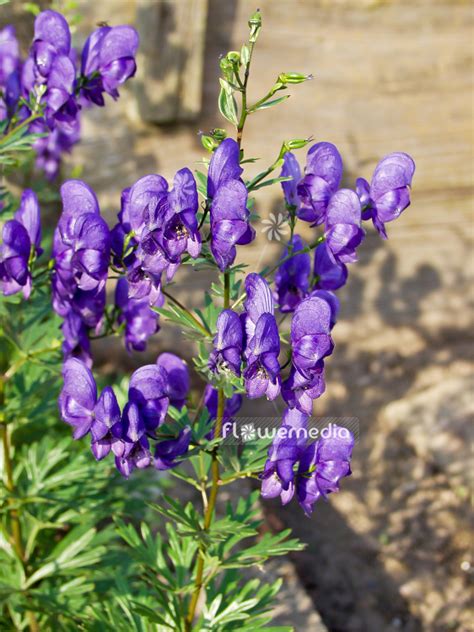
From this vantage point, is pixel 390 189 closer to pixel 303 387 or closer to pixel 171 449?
pixel 303 387

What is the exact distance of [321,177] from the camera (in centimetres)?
178

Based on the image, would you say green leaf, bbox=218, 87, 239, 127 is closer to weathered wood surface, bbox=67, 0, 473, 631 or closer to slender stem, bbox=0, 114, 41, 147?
slender stem, bbox=0, 114, 41, 147

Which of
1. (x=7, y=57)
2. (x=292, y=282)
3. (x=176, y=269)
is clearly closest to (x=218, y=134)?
(x=176, y=269)

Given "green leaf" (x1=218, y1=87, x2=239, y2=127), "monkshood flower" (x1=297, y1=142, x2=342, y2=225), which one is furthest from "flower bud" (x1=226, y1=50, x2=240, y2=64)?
"monkshood flower" (x1=297, y1=142, x2=342, y2=225)

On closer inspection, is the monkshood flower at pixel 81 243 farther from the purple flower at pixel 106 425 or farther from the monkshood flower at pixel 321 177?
the monkshood flower at pixel 321 177

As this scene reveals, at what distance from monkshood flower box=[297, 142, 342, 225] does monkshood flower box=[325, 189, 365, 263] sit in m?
0.06

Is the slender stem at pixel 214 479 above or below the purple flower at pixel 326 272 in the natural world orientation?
below

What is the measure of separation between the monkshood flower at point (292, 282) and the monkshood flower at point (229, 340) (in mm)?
389

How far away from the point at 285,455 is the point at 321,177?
575 mm

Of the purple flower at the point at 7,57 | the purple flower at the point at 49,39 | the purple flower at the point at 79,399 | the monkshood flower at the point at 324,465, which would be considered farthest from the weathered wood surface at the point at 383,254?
the purple flower at the point at 79,399

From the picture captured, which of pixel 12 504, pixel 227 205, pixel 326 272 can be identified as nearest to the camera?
pixel 227 205

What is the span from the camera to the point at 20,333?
2.48m

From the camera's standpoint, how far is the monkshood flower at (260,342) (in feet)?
5.03

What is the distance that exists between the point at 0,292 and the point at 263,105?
0.92 metres
